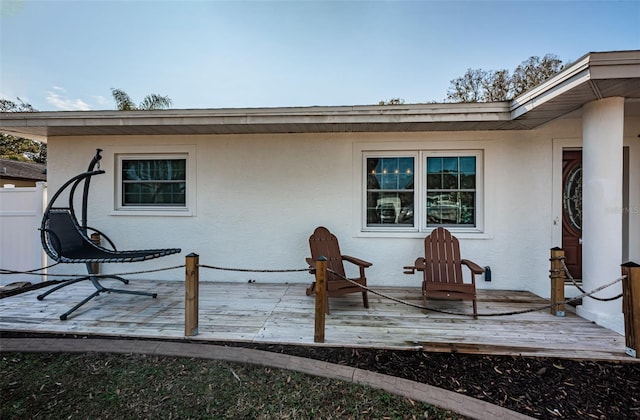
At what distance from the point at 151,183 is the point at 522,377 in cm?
598

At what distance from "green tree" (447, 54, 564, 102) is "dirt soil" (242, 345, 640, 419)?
14.9 m

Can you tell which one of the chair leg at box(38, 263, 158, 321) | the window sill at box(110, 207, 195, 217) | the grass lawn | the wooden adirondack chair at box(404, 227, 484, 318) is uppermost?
the window sill at box(110, 207, 195, 217)

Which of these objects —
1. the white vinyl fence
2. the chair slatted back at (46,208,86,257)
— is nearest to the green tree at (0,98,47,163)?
the white vinyl fence

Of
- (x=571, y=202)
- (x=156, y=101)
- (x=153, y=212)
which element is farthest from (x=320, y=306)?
(x=156, y=101)

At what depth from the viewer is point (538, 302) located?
4.07 meters

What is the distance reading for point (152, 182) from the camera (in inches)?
213

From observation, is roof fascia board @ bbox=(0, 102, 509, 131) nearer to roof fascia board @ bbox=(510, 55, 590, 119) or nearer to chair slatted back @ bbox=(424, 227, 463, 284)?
roof fascia board @ bbox=(510, 55, 590, 119)

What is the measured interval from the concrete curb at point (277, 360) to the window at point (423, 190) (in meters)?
2.90

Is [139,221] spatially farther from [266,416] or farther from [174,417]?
[266,416]

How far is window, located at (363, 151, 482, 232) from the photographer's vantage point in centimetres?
491

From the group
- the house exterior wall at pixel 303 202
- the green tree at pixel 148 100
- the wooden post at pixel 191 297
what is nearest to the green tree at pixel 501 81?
the house exterior wall at pixel 303 202

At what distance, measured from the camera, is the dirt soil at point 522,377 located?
2.06 metres

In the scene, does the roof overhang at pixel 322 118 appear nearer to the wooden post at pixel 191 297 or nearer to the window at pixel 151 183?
the window at pixel 151 183

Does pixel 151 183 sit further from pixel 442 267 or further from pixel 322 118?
pixel 442 267
